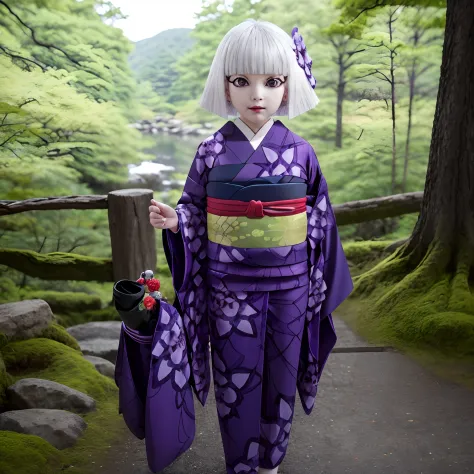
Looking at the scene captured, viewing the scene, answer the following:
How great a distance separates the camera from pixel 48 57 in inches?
243

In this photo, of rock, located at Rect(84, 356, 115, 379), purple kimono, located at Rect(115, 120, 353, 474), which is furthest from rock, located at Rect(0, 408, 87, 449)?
purple kimono, located at Rect(115, 120, 353, 474)

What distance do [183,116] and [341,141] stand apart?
7.36ft

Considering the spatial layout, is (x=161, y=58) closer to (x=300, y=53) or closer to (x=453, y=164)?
(x=453, y=164)

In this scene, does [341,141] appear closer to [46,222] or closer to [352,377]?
[46,222]

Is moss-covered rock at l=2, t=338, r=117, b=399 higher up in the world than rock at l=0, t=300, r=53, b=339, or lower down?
lower down

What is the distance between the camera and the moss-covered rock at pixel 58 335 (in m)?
3.77

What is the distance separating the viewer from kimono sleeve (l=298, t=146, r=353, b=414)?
90.4 inches

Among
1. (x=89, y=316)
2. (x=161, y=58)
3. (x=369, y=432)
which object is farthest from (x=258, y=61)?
(x=161, y=58)

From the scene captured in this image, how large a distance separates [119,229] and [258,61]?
2.34 m

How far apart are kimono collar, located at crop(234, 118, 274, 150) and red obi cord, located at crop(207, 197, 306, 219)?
0.73 ft

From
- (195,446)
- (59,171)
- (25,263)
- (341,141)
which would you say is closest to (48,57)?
(59,171)

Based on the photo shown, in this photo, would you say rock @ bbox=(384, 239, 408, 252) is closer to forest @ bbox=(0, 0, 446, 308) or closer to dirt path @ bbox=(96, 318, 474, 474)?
forest @ bbox=(0, 0, 446, 308)

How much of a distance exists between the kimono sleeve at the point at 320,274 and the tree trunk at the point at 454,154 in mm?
2062

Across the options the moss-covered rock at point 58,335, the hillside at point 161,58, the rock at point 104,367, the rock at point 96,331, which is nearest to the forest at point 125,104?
the hillside at point 161,58
